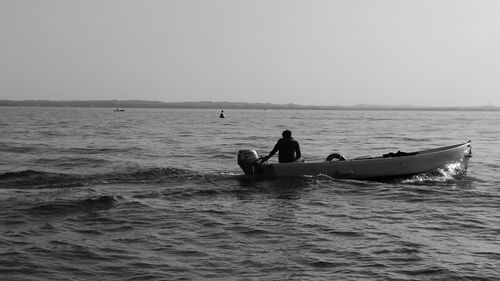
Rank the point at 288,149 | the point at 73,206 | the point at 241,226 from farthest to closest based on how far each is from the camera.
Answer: the point at 288,149 → the point at 73,206 → the point at 241,226

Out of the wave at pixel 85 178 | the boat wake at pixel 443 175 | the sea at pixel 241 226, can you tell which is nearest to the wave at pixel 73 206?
the sea at pixel 241 226

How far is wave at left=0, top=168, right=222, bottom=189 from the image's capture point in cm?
1820

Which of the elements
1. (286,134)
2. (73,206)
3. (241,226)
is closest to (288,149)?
(286,134)

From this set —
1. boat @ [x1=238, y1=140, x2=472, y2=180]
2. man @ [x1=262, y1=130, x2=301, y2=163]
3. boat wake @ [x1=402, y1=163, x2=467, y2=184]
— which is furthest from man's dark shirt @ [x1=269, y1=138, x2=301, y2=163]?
boat wake @ [x1=402, y1=163, x2=467, y2=184]

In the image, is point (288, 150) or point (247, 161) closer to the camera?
point (288, 150)

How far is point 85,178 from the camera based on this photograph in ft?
63.9

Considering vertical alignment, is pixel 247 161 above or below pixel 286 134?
below

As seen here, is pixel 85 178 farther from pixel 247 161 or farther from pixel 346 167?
pixel 346 167

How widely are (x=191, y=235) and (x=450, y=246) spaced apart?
505cm

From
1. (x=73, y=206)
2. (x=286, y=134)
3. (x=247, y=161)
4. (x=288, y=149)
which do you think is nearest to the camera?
(x=73, y=206)

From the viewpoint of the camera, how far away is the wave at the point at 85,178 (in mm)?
18203

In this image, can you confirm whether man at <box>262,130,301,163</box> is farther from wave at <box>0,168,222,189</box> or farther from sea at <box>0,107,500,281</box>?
wave at <box>0,168,222,189</box>

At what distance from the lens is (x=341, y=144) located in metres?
39.2

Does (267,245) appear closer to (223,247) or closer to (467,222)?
(223,247)
